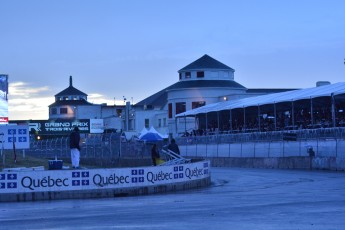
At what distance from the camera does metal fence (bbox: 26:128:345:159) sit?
141 feet

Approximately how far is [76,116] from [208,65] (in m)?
36.2

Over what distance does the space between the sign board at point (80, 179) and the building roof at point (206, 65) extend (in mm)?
67447

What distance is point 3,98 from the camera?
42.1 meters

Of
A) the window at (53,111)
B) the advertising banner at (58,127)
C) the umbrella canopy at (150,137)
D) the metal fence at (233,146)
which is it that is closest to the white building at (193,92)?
the advertising banner at (58,127)

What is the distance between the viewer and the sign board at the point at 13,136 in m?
38.8

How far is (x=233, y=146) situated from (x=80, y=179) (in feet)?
98.3

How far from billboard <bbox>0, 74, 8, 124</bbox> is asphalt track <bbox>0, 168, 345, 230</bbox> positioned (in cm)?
1739

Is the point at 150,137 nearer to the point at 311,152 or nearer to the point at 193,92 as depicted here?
the point at 311,152

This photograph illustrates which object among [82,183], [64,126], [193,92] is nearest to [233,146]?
[82,183]

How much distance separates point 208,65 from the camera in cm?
9525

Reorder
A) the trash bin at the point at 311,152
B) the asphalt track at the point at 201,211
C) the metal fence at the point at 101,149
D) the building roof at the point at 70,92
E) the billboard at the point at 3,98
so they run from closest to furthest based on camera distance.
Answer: the asphalt track at the point at 201,211 → the billboard at the point at 3,98 → the trash bin at the point at 311,152 → the metal fence at the point at 101,149 → the building roof at the point at 70,92

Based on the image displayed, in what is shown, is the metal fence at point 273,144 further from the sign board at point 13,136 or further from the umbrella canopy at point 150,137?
the sign board at point 13,136

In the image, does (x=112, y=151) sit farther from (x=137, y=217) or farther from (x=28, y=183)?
(x=137, y=217)

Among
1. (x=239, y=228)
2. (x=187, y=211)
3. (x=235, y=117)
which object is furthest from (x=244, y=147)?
(x=239, y=228)
